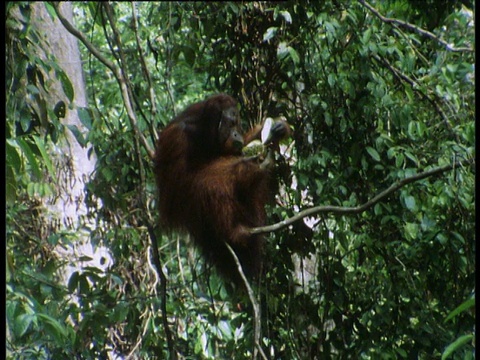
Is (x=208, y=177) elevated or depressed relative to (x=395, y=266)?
elevated

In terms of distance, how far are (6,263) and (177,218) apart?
1.16m

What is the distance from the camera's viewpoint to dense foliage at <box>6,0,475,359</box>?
9.12ft

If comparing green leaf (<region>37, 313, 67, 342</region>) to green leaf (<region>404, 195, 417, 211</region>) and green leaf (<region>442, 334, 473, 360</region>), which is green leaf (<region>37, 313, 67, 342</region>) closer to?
green leaf (<region>442, 334, 473, 360</region>)

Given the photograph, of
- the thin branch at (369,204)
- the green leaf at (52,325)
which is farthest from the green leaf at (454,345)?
the green leaf at (52,325)

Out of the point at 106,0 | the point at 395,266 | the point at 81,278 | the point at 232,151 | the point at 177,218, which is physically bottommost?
the point at 395,266

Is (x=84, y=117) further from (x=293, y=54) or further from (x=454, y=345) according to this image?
(x=454, y=345)

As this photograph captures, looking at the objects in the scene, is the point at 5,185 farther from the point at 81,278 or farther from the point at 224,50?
the point at 224,50

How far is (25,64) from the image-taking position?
2750 millimetres

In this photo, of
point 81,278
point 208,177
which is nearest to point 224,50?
point 208,177

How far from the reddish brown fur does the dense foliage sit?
0.29ft

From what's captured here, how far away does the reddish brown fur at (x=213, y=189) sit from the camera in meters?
3.01

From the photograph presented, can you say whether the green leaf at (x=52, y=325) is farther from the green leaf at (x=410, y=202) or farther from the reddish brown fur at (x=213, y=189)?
the green leaf at (x=410, y=202)

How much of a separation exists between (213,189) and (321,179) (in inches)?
18.4

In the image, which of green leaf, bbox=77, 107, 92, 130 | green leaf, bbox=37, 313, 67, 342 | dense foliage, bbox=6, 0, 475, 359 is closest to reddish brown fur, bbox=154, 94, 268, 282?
dense foliage, bbox=6, 0, 475, 359
